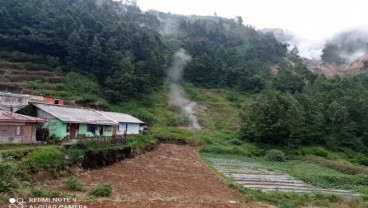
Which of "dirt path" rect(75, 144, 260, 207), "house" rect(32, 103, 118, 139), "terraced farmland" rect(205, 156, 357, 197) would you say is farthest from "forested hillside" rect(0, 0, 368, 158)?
"dirt path" rect(75, 144, 260, 207)

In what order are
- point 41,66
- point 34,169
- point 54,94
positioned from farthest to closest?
point 41,66
point 54,94
point 34,169

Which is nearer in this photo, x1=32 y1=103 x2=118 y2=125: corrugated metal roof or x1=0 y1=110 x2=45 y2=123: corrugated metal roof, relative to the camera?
x1=0 y1=110 x2=45 y2=123: corrugated metal roof

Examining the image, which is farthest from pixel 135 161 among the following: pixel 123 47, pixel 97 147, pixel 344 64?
pixel 344 64

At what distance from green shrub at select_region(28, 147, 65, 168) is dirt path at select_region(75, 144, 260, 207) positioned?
1839 millimetres

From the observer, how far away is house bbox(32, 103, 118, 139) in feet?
100

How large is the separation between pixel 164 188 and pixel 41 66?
4068 cm

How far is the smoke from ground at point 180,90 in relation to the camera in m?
61.6

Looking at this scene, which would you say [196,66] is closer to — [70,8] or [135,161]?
[70,8]

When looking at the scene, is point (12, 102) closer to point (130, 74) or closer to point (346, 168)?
point (130, 74)

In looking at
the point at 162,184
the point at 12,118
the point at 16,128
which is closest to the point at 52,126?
the point at 16,128

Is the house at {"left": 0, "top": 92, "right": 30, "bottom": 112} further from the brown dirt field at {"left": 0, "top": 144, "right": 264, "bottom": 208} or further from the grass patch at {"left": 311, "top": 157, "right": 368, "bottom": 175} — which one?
the grass patch at {"left": 311, "top": 157, "right": 368, "bottom": 175}

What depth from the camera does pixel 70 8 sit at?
212 ft

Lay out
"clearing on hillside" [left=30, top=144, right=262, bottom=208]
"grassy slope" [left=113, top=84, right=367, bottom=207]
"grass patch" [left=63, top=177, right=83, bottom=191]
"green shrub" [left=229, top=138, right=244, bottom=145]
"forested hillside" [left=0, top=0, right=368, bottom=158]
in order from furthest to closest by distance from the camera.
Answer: "forested hillside" [left=0, top=0, right=368, bottom=158] → "green shrub" [left=229, top=138, right=244, bottom=145] → "grassy slope" [left=113, top=84, right=367, bottom=207] → "grass patch" [left=63, top=177, right=83, bottom=191] → "clearing on hillside" [left=30, top=144, right=262, bottom=208]

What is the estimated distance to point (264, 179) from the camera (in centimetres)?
3016
